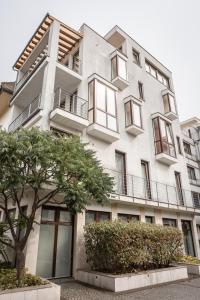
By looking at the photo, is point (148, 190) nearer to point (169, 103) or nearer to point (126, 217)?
point (126, 217)

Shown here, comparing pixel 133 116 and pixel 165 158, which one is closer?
pixel 133 116

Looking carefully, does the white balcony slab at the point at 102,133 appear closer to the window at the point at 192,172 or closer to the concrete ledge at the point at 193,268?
the concrete ledge at the point at 193,268

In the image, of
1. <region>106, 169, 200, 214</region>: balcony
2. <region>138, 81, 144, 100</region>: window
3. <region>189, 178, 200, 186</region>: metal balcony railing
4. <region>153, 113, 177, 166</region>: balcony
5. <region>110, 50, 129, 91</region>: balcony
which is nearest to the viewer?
<region>106, 169, 200, 214</region>: balcony

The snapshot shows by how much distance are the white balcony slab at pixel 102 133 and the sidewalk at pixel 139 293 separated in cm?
727

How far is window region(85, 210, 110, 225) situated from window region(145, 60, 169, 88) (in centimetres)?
1478

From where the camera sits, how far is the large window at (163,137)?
16388mm

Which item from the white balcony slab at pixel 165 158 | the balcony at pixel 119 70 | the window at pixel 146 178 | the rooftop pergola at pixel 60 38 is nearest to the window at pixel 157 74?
the balcony at pixel 119 70

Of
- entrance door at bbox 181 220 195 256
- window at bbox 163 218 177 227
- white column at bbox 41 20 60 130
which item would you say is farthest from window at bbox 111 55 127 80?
entrance door at bbox 181 220 195 256

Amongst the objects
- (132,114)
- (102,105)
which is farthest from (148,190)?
(102,105)

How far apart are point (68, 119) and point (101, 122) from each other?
7.63 ft

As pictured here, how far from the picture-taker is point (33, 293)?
5785mm

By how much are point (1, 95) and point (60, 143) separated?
449 inches

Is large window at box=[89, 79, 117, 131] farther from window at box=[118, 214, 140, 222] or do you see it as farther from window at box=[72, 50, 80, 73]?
window at box=[118, 214, 140, 222]

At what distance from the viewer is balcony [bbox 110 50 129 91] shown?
50.8 ft
